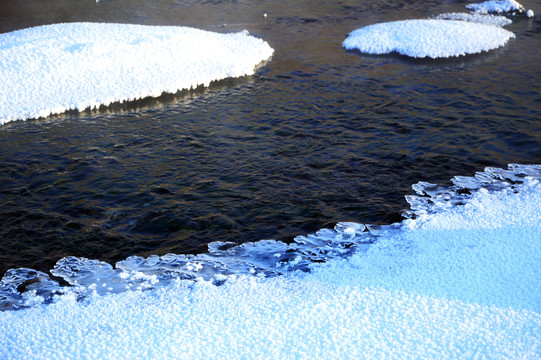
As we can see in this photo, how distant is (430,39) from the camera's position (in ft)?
27.1

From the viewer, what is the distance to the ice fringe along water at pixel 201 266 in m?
3.46

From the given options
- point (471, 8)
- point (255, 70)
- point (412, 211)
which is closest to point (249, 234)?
point (412, 211)

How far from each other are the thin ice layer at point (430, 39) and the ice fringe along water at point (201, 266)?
14.5 ft

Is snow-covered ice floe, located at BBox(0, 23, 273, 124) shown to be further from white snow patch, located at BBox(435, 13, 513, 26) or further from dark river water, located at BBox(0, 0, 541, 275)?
white snow patch, located at BBox(435, 13, 513, 26)

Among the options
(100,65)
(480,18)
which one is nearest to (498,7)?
(480,18)

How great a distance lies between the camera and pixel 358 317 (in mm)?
2975

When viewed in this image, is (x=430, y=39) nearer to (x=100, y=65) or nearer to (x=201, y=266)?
(x=100, y=65)

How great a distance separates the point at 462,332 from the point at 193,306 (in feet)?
4.85

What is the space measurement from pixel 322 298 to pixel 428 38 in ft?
20.5

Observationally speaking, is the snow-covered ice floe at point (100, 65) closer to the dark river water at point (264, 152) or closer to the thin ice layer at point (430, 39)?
the dark river water at point (264, 152)

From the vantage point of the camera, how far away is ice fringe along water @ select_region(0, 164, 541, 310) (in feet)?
11.4

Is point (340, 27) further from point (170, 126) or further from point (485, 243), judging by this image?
point (485, 243)

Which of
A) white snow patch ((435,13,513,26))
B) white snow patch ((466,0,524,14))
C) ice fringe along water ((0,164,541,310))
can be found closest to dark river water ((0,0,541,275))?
ice fringe along water ((0,164,541,310))

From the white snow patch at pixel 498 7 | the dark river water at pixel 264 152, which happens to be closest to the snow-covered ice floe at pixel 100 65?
the dark river water at pixel 264 152
